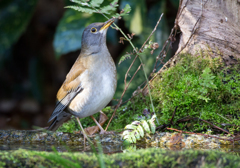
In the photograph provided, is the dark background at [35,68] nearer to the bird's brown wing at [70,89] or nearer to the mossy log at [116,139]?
the bird's brown wing at [70,89]

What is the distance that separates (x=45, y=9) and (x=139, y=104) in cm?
631

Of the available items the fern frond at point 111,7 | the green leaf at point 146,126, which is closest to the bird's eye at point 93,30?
the fern frond at point 111,7

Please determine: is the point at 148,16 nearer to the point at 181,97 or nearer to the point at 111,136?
the point at 181,97

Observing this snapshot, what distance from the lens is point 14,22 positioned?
640 cm

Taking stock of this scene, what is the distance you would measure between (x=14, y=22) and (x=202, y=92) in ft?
14.9

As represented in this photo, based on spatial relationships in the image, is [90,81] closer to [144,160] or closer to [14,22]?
[144,160]

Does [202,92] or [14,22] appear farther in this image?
[14,22]

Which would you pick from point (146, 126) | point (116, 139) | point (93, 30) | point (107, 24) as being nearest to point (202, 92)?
point (146, 126)

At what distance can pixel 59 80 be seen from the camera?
9.81 metres

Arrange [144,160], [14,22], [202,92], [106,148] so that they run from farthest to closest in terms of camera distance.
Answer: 1. [14,22]
2. [202,92]
3. [106,148]
4. [144,160]

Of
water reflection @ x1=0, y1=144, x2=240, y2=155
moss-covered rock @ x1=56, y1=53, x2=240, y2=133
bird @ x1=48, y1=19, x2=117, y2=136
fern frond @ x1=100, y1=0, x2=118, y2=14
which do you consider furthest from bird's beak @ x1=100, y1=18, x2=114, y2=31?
water reflection @ x1=0, y1=144, x2=240, y2=155

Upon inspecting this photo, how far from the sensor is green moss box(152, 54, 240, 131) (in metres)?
3.60

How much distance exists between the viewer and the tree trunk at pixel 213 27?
4004 mm

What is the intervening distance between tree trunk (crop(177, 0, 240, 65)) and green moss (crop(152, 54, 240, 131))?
163 millimetres
